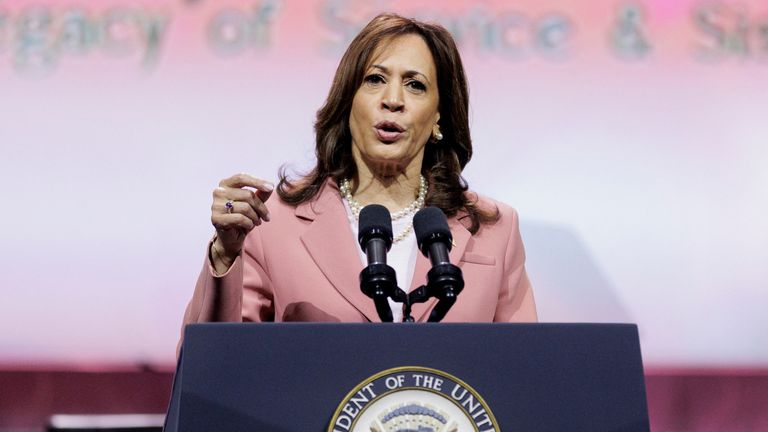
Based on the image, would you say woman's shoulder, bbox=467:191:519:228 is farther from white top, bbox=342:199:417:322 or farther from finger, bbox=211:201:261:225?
finger, bbox=211:201:261:225

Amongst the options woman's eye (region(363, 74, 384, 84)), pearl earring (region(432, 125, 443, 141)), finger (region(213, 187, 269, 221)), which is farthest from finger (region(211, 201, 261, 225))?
pearl earring (region(432, 125, 443, 141))

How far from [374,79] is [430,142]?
0.23 m

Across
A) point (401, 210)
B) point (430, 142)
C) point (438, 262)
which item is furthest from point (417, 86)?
point (438, 262)

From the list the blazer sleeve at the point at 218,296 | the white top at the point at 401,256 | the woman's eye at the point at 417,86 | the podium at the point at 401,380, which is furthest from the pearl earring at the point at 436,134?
the podium at the point at 401,380

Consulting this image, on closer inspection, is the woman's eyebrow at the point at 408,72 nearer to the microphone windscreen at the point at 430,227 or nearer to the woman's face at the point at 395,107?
the woman's face at the point at 395,107

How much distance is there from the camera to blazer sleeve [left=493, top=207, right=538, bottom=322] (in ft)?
7.22

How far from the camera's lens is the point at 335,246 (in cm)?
210

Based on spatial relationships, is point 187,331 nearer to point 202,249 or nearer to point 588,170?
Answer: point 202,249

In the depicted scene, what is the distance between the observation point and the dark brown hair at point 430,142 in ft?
7.50

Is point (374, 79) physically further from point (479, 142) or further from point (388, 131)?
point (479, 142)

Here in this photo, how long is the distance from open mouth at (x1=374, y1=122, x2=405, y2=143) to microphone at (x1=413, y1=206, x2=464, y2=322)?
0.65 meters

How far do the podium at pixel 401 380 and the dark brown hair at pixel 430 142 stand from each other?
0.87m

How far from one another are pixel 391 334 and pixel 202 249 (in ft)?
4.34

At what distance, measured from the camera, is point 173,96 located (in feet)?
8.78
